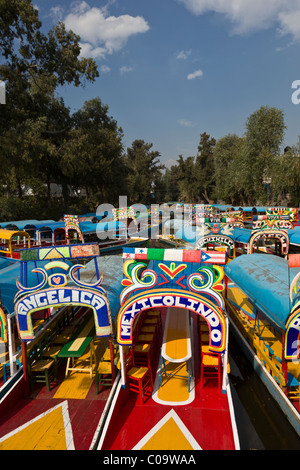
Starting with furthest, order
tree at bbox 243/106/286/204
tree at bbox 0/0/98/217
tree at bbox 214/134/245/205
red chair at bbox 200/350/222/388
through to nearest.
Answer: tree at bbox 214/134/245/205, tree at bbox 243/106/286/204, tree at bbox 0/0/98/217, red chair at bbox 200/350/222/388

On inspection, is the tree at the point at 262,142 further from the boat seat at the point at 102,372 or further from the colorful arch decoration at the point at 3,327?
the colorful arch decoration at the point at 3,327

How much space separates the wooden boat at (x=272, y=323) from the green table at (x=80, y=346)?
5.86 meters

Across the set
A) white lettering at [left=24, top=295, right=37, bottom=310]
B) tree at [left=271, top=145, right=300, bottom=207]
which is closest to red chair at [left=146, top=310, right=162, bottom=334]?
white lettering at [left=24, top=295, right=37, bottom=310]

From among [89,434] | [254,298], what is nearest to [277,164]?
[254,298]

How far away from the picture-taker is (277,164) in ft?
151

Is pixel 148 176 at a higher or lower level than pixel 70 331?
higher

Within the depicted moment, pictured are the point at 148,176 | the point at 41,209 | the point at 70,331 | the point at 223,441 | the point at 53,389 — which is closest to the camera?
the point at 223,441

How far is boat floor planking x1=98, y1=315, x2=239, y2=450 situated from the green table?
171 cm

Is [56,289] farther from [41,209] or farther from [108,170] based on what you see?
[108,170]

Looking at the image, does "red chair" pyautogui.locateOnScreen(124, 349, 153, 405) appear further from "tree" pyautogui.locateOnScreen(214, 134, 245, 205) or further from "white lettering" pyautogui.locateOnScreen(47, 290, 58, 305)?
"tree" pyautogui.locateOnScreen(214, 134, 245, 205)

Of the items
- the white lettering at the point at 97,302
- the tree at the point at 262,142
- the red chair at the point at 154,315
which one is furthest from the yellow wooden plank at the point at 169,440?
the tree at the point at 262,142

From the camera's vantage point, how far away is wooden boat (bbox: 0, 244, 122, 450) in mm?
7348

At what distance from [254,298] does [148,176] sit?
A: 88230 mm

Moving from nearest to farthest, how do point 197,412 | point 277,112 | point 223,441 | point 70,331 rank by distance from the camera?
1. point 223,441
2. point 197,412
3. point 70,331
4. point 277,112
